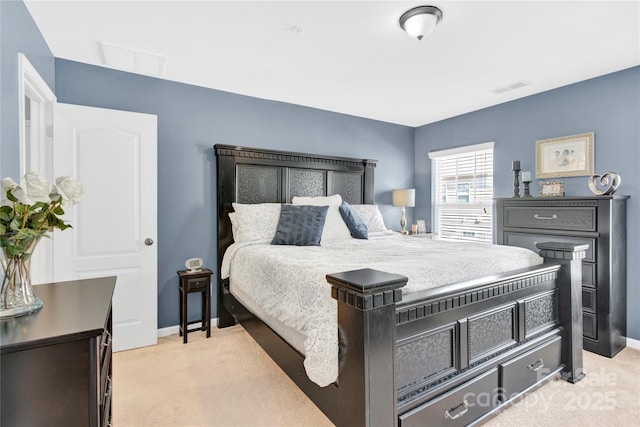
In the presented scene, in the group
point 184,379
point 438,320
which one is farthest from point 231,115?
point 438,320

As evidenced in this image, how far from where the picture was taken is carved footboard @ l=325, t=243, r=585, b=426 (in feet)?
4.29

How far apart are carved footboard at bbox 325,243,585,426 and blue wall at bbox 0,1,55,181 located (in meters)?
1.85

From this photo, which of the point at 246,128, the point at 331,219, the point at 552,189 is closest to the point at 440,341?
the point at 331,219

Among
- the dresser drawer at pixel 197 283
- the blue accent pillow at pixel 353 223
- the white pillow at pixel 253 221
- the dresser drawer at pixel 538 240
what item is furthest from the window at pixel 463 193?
the dresser drawer at pixel 197 283

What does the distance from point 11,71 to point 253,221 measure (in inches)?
79.1

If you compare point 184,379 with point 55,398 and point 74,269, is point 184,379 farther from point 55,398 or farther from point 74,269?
point 55,398

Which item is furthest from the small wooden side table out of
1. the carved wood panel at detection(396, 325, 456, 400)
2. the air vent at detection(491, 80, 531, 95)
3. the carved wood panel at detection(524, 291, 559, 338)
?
the air vent at detection(491, 80, 531, 95)

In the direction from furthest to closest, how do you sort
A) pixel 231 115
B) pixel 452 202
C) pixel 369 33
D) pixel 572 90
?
pixel 452 202, pixel 231 115, pixel 572 90, pixel 369 33

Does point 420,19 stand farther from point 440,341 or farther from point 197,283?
point 197,283

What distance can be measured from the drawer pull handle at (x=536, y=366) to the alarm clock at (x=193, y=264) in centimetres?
282

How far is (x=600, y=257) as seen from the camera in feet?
9.04

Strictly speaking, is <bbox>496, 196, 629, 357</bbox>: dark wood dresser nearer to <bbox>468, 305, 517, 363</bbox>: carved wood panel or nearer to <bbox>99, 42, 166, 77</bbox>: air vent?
<bbox>468, 305, 517, 363</bbox>: carved wood panel

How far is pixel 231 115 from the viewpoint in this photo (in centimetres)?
357

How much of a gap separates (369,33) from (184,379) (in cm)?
293
